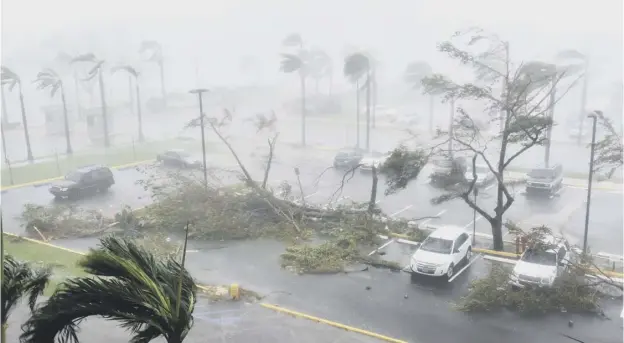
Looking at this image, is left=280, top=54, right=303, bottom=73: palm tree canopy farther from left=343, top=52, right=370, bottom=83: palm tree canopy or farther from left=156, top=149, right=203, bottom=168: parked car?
left=156, top=149, right=203, bottom=168: parked car

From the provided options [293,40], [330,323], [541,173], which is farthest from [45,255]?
[293,40]

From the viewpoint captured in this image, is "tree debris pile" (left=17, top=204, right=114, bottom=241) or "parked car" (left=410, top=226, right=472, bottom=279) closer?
"parked car" (left=410, top=226, right=472, bottom=279)

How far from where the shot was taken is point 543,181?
19.4 meters

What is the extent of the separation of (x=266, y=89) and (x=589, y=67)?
23.4m

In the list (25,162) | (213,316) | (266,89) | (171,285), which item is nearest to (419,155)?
Answer: (213,316)

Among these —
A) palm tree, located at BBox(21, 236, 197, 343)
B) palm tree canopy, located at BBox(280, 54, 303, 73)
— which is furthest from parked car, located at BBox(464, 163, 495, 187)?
palm tree, located at BBox(21, 236, 197, 343)

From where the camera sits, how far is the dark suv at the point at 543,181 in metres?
19.3

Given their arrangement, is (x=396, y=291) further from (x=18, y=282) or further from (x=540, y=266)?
(x=18, y=282)

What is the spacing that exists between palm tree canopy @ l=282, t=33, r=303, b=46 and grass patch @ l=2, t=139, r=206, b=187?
7.75m

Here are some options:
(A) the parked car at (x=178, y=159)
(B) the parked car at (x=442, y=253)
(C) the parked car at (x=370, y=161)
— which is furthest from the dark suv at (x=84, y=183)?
(B) the parked car at (x=442, y=253)

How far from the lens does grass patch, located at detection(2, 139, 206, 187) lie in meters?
23.5

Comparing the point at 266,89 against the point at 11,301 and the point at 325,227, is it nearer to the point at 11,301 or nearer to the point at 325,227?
the point at 325,227

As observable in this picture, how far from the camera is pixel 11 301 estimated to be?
218 inches

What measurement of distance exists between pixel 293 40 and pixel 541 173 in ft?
57.2
